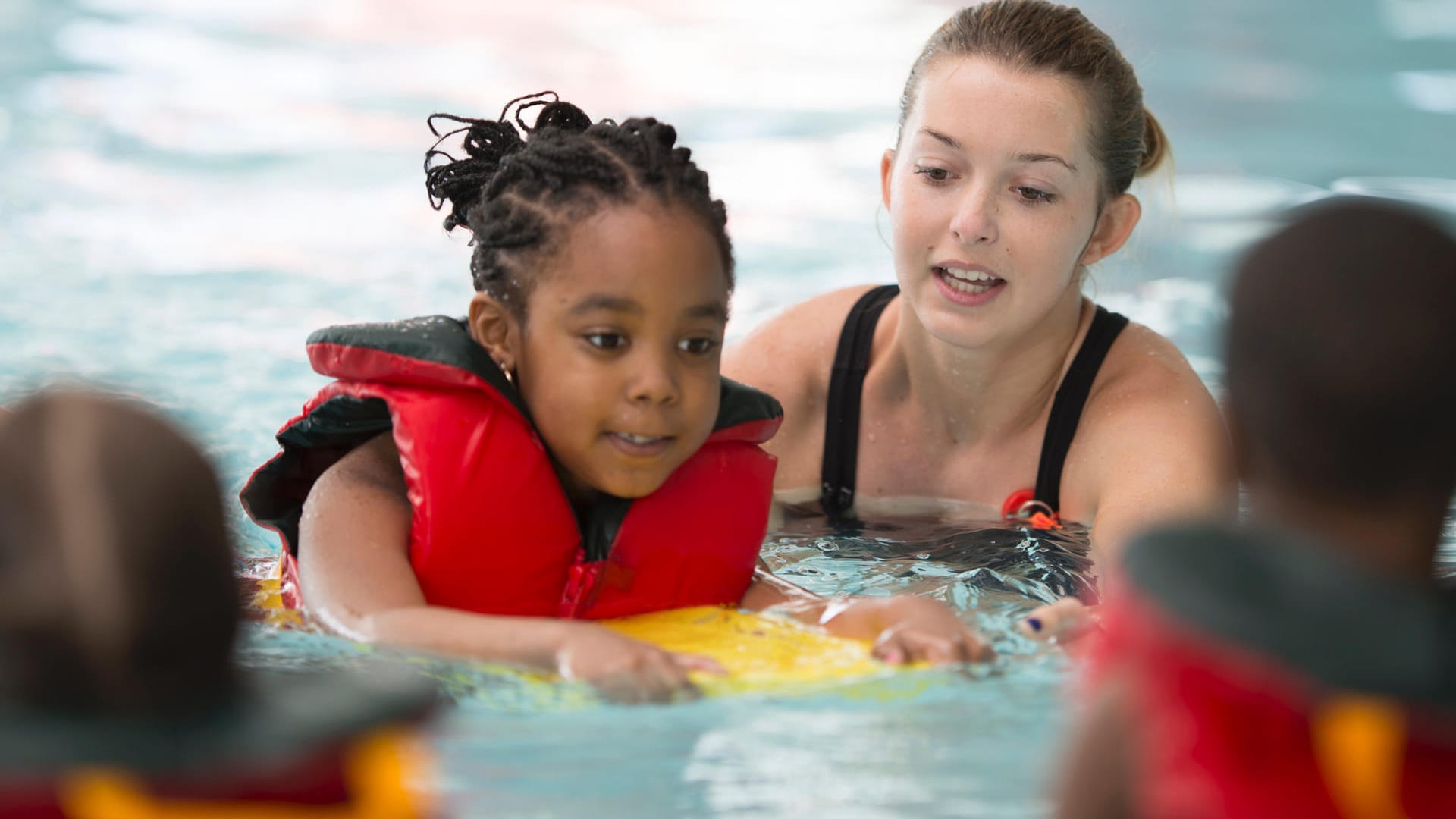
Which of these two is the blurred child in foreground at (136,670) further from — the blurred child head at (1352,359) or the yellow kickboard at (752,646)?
the yellow kickboard at (752,646)

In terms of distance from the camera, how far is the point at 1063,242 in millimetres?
3711

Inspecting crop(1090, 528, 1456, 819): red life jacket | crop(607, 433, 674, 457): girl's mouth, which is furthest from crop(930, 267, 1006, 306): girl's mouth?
crop(1090, 528, 1456, 819): red life jacket

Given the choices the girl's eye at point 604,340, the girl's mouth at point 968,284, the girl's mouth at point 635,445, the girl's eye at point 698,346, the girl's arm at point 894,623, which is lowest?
the girl's arm at point 894,623

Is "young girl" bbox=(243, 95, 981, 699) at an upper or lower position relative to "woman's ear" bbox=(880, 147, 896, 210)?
lower

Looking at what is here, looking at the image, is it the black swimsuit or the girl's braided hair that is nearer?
the girl's braided hair

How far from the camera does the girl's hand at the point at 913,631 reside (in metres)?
2.56

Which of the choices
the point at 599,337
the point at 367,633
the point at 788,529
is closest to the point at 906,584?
the point at 788,529

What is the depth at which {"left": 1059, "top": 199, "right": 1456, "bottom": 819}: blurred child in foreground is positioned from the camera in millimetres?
1271

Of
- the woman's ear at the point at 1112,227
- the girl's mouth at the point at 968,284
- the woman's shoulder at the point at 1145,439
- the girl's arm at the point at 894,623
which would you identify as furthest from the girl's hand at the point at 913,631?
the woman's ear at the point at 1112,227

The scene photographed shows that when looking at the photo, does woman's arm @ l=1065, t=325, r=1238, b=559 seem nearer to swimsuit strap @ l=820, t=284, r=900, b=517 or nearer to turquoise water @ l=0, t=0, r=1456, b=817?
swimsuit strap @ l=820, t=284, r=900, b=517

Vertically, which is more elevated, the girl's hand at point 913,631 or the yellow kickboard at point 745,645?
the girl's hand at point 913,631

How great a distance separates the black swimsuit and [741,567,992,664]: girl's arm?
1.15 metres

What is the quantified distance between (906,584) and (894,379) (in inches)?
36.7

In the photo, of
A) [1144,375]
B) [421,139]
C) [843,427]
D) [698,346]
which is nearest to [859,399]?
[843,427]
